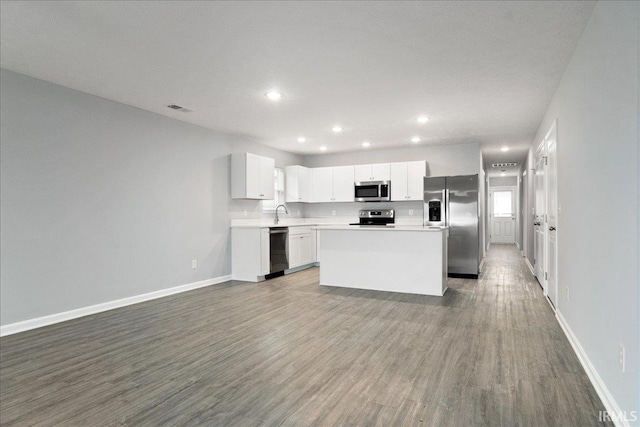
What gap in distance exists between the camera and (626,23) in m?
1.80

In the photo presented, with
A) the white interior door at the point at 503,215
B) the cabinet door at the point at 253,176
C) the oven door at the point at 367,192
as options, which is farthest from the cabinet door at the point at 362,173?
the white interior door at the point at 503,215

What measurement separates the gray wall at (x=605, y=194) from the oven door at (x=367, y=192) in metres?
4.27

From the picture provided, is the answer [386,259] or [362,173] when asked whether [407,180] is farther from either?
[386,259]

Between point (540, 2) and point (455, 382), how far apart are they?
8.39 feet

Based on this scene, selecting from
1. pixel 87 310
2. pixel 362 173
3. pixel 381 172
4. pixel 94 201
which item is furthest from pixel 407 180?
pixel 87 310

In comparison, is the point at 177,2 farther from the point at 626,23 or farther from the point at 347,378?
the point at 347,378

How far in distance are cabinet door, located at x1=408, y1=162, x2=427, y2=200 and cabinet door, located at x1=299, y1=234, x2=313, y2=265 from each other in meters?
2.21

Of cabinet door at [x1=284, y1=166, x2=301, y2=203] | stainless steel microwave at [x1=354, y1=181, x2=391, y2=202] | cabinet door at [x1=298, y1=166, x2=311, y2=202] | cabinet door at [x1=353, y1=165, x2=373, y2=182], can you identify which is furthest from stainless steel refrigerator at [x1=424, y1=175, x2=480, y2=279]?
cabinet door at [x1=284, y1=166, x2=301, y2=203]

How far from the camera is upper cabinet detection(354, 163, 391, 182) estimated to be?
7363 millimetres

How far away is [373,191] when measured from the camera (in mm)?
7461

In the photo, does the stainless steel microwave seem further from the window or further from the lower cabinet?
the lower cabinet

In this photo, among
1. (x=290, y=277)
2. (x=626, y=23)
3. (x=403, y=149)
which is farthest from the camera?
(x=403, y=149)

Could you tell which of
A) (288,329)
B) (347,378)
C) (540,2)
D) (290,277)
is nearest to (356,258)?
(290,277)

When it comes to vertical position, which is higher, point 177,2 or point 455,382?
point 177,2
